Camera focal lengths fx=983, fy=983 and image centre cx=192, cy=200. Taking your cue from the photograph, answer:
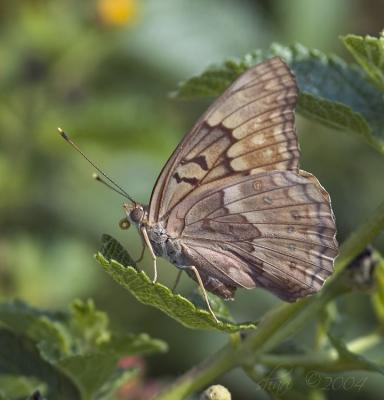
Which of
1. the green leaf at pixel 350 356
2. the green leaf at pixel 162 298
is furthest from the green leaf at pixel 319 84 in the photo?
the green leaf at pixel 162 298

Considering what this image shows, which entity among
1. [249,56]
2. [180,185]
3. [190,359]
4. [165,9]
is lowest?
[190,359]

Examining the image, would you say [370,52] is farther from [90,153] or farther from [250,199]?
[90,153]

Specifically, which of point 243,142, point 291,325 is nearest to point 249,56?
point 243,142

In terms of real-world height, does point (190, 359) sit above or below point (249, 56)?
below

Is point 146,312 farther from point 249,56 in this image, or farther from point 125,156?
point 249,56

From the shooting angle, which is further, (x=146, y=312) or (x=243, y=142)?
(x=146, y=312)

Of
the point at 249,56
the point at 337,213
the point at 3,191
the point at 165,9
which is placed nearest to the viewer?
the point at 249,56

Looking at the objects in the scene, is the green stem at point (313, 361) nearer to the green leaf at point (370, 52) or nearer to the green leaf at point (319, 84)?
the green leaf at point (319, 84)
